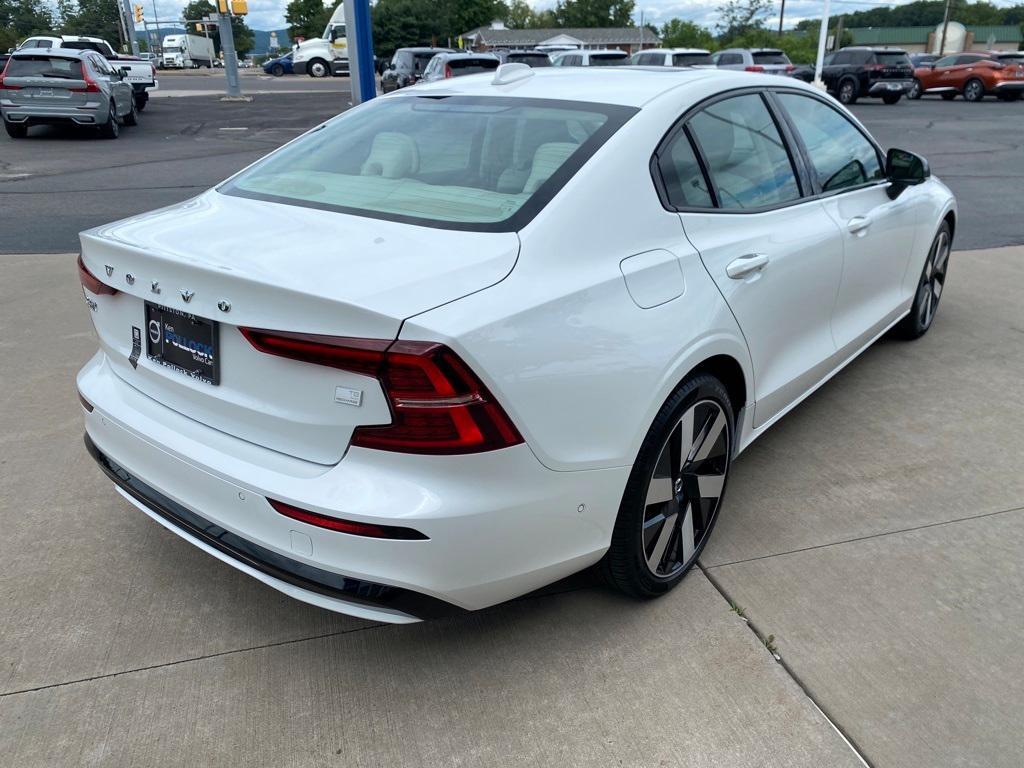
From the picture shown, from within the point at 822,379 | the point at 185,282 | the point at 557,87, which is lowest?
the point at 822,379

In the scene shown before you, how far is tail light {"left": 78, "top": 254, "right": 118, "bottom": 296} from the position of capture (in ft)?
8.45

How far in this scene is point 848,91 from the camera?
2695 centimetres

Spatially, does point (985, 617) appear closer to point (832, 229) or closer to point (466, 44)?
point (832, 229)

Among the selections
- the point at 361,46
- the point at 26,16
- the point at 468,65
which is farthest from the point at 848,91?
the point at 26,16

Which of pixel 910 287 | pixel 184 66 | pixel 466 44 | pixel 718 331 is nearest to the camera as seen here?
pixel 718 331

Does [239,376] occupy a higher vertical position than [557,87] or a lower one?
lower

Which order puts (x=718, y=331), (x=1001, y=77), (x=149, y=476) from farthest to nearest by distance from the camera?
(x=1001, y=77) < (x=718, y=331) < (x=149, y=476)

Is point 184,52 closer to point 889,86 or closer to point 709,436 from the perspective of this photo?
point 889,86

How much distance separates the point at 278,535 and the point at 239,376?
42 cm

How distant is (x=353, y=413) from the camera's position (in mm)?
2006

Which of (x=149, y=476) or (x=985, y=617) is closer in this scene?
(x=149, y=476)

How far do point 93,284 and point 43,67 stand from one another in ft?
49.2

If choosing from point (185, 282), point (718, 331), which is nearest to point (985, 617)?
point (718, 331)

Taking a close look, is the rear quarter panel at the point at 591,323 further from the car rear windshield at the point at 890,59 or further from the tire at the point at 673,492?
the car rear windshield at the point at 890,59
